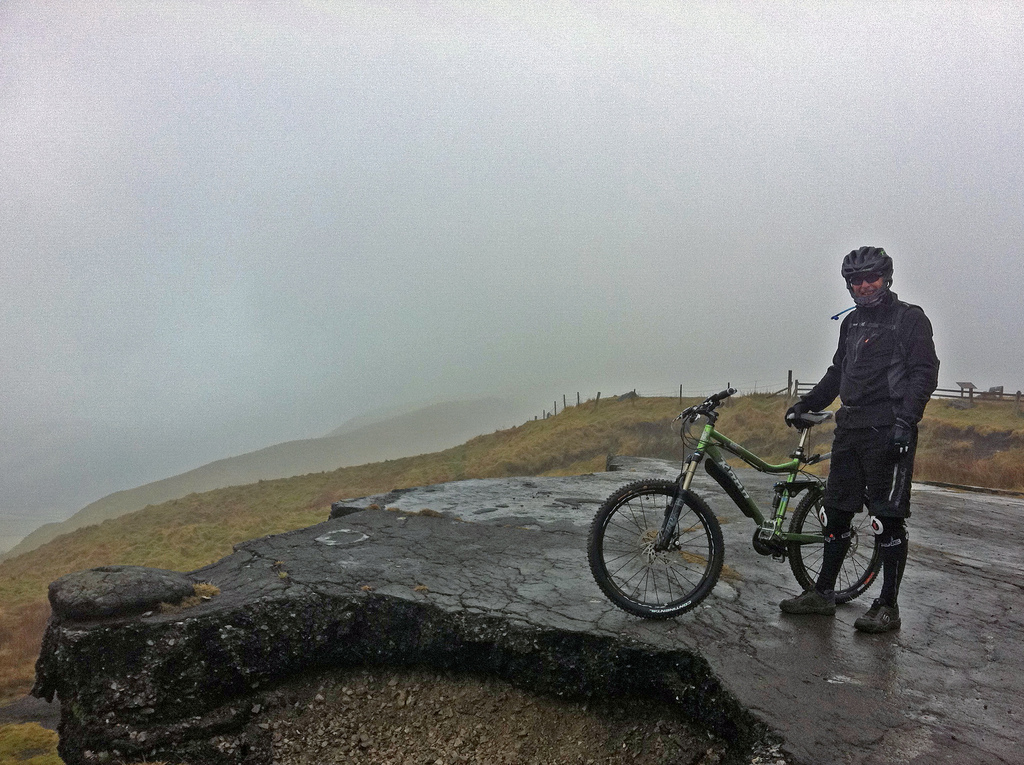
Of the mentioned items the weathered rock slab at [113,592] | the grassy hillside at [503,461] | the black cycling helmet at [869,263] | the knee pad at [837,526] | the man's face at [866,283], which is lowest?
the grassy hillside at [503,461]

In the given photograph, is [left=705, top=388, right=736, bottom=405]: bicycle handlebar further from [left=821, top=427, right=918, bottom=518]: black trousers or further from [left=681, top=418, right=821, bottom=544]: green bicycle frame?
[left=821, top=427, right=918, bottom=518]: black trousers

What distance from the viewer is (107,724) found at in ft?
11.9

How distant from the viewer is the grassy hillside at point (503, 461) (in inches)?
652

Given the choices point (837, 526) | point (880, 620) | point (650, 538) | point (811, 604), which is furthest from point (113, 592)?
point (880, 620)

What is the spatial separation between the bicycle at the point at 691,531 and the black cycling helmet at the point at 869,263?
39.1 inches

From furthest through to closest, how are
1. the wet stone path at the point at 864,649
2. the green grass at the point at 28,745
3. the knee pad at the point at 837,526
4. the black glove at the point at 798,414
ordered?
the black glove at the point at 798,414, the green grass at the point at 28,745, the knee pad at the point at 837,526, the wet stone path at the point at 864,649

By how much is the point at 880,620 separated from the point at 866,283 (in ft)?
6.93

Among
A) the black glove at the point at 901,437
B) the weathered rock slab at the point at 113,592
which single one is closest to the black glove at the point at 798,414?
the black glove at the point at 901,437

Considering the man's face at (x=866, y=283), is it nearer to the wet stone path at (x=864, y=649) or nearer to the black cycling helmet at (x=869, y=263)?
the black cycling helmet at (x=869, y=263)

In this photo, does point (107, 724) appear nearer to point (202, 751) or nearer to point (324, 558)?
point (202, 751)

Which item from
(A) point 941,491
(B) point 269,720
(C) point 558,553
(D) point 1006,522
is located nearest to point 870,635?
(C) point 558,553

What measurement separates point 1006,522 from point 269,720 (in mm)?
8585

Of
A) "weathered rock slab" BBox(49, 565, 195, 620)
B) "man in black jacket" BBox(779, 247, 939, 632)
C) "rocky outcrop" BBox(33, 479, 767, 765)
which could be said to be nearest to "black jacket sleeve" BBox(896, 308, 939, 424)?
"man in black jacket" BBox(779, 247, 939, 632)

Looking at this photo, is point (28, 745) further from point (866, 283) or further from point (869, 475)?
point (866, 283)
